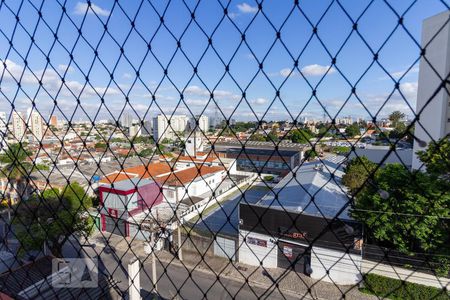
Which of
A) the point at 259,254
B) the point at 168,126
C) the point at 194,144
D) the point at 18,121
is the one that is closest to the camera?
the point at 168,126

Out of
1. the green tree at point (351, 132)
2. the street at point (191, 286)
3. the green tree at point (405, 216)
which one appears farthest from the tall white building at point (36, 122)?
the green tree at point (405, 216)

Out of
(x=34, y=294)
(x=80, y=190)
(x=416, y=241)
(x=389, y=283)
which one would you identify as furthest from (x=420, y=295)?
(x=80, y=190)

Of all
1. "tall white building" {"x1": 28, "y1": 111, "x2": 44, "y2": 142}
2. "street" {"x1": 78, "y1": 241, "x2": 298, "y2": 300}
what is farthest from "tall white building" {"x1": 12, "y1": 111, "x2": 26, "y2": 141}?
"street" {"x1": 78, "y1": 241, "x2": 298, "y2": 300}

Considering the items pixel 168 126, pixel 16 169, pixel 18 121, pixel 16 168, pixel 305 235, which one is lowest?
pixel 305 235

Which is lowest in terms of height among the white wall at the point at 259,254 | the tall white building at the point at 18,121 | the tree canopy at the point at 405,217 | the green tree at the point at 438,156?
the white wall at the point at 259,254

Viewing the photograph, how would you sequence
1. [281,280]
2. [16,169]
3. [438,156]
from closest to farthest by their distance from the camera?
[438,156] < [281,280] < [16,169]

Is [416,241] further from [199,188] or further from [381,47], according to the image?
[199,188]

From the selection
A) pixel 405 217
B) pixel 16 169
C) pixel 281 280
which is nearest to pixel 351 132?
pixel 281 280

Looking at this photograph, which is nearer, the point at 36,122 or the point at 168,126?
the point at 168,126

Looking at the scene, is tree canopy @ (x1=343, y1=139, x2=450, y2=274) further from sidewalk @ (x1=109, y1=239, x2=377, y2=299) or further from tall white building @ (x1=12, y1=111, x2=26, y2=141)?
tall white building @ (x1=12, y1=111, x2=26, y2=141)

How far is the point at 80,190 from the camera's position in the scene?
5.84 m

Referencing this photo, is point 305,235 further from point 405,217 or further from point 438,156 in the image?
point 438,156

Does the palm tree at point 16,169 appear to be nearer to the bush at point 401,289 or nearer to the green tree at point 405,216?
the green tree at point 405,216

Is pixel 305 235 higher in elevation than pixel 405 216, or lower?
lower
